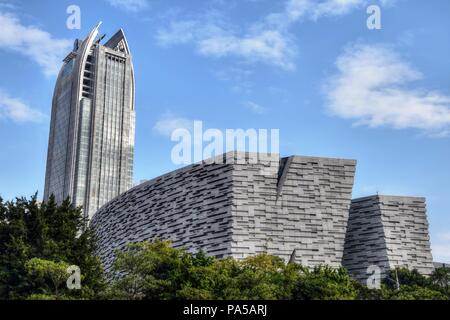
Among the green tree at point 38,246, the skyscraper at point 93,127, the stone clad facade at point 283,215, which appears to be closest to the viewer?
the green tree at point 38,246

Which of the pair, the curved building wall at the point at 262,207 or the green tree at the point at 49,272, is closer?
the green tree at the point at 49,272

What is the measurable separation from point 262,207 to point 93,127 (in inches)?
3580

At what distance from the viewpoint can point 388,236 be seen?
84.6 metres

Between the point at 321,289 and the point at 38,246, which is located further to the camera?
the point at 38,246

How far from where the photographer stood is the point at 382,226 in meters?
84.8

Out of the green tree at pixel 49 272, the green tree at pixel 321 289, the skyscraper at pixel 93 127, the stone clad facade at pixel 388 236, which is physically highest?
the skyscraper at pixel 93 127

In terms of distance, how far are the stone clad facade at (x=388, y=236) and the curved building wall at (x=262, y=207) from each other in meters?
9.68

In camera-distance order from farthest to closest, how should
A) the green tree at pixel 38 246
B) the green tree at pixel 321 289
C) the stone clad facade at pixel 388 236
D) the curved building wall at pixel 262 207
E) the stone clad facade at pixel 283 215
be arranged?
the stone clad facade at pixel 388 236 < the stone clad facade at pixel 283 215 < the curved building wall at pixel 262 207 < the green tree at pixel 38 246 < the green tree at pixel 321 289

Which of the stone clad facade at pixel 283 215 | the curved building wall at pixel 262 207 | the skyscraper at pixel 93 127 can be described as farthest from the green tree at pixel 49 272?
the skyscraper at pixel 93 127

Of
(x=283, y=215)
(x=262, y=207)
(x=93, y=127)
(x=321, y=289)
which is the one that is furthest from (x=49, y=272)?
(x=93, y=127)

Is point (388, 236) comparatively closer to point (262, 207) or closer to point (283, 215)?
point (283, 215)

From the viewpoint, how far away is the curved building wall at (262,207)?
72875 millimetres

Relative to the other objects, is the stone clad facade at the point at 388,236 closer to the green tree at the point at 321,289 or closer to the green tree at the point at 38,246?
the green tree at the point at 321,289
